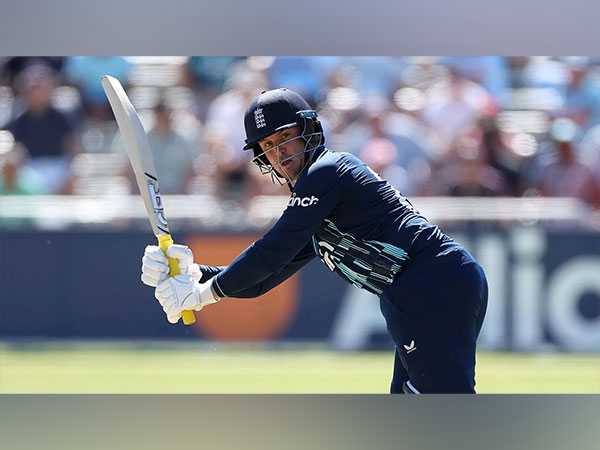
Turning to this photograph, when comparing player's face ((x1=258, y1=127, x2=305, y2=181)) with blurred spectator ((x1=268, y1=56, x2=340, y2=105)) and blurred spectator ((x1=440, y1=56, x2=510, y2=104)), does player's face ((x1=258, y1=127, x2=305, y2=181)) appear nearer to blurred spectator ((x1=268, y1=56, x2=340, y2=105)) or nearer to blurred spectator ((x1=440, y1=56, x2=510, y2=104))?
blurred spectator ((x1=268, y1=56, x2=340, y2=105))

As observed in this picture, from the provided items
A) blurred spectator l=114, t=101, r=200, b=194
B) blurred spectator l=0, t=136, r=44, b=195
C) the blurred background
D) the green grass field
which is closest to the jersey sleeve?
the green grass field

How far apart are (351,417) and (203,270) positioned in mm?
1008

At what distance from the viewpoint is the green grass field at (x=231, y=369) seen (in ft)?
21.9

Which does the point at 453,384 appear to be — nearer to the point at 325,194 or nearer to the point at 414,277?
the point at 414,277

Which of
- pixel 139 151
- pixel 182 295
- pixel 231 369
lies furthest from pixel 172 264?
pixel 231 369

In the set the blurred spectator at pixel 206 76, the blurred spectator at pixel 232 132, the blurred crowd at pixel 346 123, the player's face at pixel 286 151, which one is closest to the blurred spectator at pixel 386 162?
the blurred crowd at pixel 346 123

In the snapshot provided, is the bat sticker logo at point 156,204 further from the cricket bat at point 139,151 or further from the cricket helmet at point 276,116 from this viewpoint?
the cricket helmet at point 276,116

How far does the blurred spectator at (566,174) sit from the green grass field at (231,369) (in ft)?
3.37

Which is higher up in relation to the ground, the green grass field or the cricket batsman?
the green grass field

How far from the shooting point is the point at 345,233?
132 inches

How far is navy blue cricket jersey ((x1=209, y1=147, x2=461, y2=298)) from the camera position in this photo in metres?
3.25

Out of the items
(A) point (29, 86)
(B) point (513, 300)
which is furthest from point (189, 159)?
(B) point (513, 300)

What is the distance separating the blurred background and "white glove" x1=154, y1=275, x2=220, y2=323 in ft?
13.1
